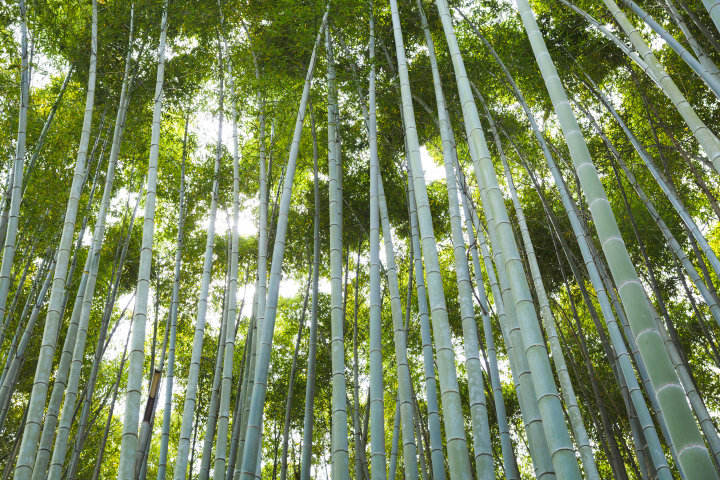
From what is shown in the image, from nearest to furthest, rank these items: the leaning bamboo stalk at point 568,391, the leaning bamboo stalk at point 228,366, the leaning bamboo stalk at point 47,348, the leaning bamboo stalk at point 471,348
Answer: the leaning bamboo stalk at point 471,348
the leaning bamboo stalk at point 47,348
the leaning bamboo stalk at point 228,366
the leaning bamboo stalk at point 568,391

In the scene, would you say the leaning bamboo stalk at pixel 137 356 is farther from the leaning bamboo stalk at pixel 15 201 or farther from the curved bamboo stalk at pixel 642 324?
the curved bamboo stalk at pixel 642 324

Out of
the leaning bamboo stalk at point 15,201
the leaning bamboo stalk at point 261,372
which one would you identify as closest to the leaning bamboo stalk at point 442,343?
the leaning bamboo stalk at point 261,372

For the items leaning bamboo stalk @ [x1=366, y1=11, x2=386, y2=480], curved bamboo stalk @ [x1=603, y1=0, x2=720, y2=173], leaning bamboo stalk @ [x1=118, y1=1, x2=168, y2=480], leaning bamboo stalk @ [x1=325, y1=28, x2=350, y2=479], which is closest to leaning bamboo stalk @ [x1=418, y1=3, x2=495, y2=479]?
leaning bamboo stalk @ [x1=366, y1=11, x2=386, y2=480]

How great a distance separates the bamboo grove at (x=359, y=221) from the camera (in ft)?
8.57

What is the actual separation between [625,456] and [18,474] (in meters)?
6.59

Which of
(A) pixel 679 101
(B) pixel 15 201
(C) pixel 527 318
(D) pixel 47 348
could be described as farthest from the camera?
(B) pixel 15 201

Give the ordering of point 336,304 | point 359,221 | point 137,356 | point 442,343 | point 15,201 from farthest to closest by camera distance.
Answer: point 359,221 < point 15,201 < point 336,304 < point 137,356 < point 442,343

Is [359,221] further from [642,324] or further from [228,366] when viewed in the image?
[642,324]

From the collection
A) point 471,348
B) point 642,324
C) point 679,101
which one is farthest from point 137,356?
point 679,101

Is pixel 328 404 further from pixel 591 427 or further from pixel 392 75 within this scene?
pixel 392 75

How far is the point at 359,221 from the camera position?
A: 688cm

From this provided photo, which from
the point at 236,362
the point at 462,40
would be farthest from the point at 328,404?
the point at 462,40

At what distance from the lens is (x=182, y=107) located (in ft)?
20.2

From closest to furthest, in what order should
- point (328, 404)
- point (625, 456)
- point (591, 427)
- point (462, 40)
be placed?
point (462, 40) → point (625, 456) → point (591, 427) → point (328, 404)
